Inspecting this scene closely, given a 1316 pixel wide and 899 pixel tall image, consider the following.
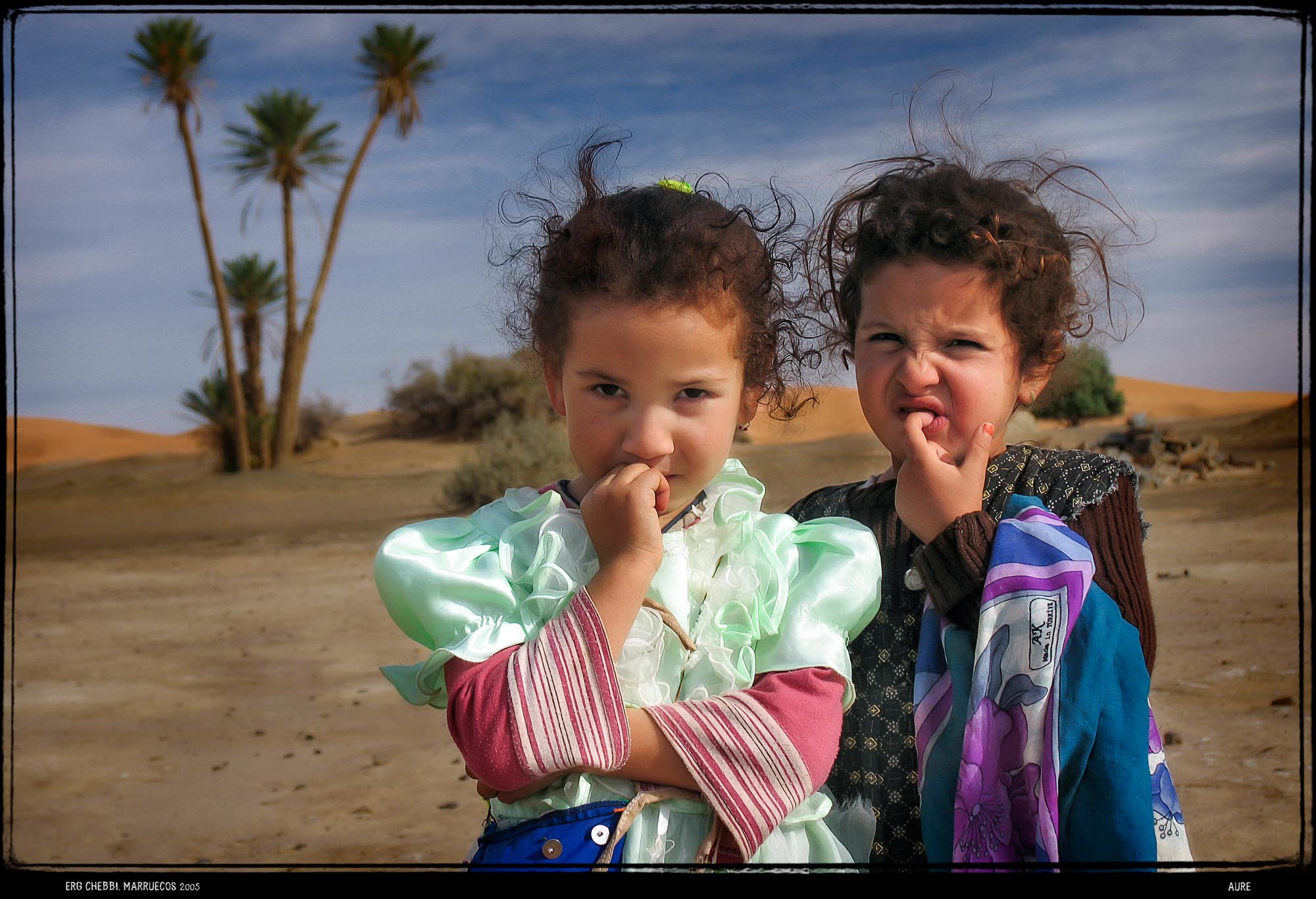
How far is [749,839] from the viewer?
74.2 inches

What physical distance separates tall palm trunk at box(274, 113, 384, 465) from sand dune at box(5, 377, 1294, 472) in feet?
5.51

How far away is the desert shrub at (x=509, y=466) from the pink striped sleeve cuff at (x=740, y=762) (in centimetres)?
1367

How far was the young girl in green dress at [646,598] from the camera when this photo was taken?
1.87 meters

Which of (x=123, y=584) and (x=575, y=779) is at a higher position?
(x=575, y=779)

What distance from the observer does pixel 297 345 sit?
23656mm

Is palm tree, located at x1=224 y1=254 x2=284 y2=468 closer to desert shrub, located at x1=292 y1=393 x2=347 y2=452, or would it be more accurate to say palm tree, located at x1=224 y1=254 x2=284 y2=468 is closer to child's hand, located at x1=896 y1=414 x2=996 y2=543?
desert shrub, located at x1=292 y1=393 x2=347 y2=452

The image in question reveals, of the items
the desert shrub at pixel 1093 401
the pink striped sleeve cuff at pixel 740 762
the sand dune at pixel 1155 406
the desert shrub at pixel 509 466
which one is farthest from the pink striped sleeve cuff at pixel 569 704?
the desert shrub at pixel 1093 401

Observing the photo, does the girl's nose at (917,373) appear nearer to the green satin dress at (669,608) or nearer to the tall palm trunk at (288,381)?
the green satin dress at (669,608)

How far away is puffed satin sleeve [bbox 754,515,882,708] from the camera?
1968mm
